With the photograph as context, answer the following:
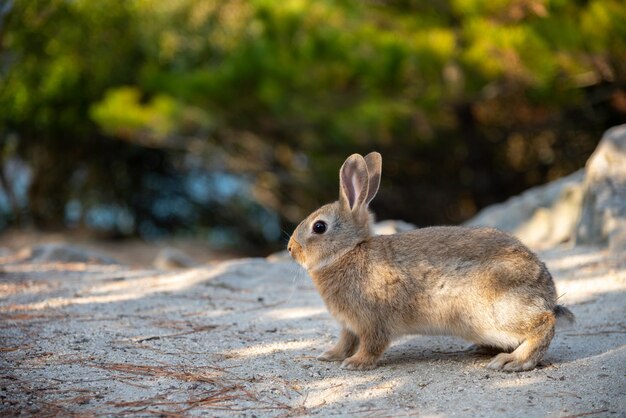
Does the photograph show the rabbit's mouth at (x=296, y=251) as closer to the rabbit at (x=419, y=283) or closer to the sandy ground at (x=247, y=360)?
the rabbit at (x=419, y=283)

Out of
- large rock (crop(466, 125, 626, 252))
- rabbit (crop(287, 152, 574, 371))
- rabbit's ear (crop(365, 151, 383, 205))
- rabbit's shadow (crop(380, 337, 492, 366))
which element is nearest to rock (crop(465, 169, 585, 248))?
large rock (crop(466, 125, 626, 252))

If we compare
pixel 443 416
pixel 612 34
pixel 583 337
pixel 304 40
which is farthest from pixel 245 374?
pixel 304 40

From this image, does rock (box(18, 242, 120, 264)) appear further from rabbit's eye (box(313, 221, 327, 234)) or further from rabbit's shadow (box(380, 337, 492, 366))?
rabbit's shadow (box(380, 337, 492, 366))

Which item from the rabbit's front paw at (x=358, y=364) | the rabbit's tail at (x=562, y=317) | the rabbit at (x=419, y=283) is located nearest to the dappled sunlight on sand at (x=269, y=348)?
the rabbit at (x=419, y=283)

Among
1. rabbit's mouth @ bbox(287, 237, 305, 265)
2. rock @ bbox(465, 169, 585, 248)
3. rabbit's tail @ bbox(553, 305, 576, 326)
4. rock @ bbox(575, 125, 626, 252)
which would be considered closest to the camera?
rabbit's tail @ bbox(553, 305, 576, 326)

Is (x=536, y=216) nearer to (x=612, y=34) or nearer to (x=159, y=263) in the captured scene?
(x=612, y=34)

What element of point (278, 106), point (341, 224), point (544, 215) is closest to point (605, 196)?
point (544, 215)
